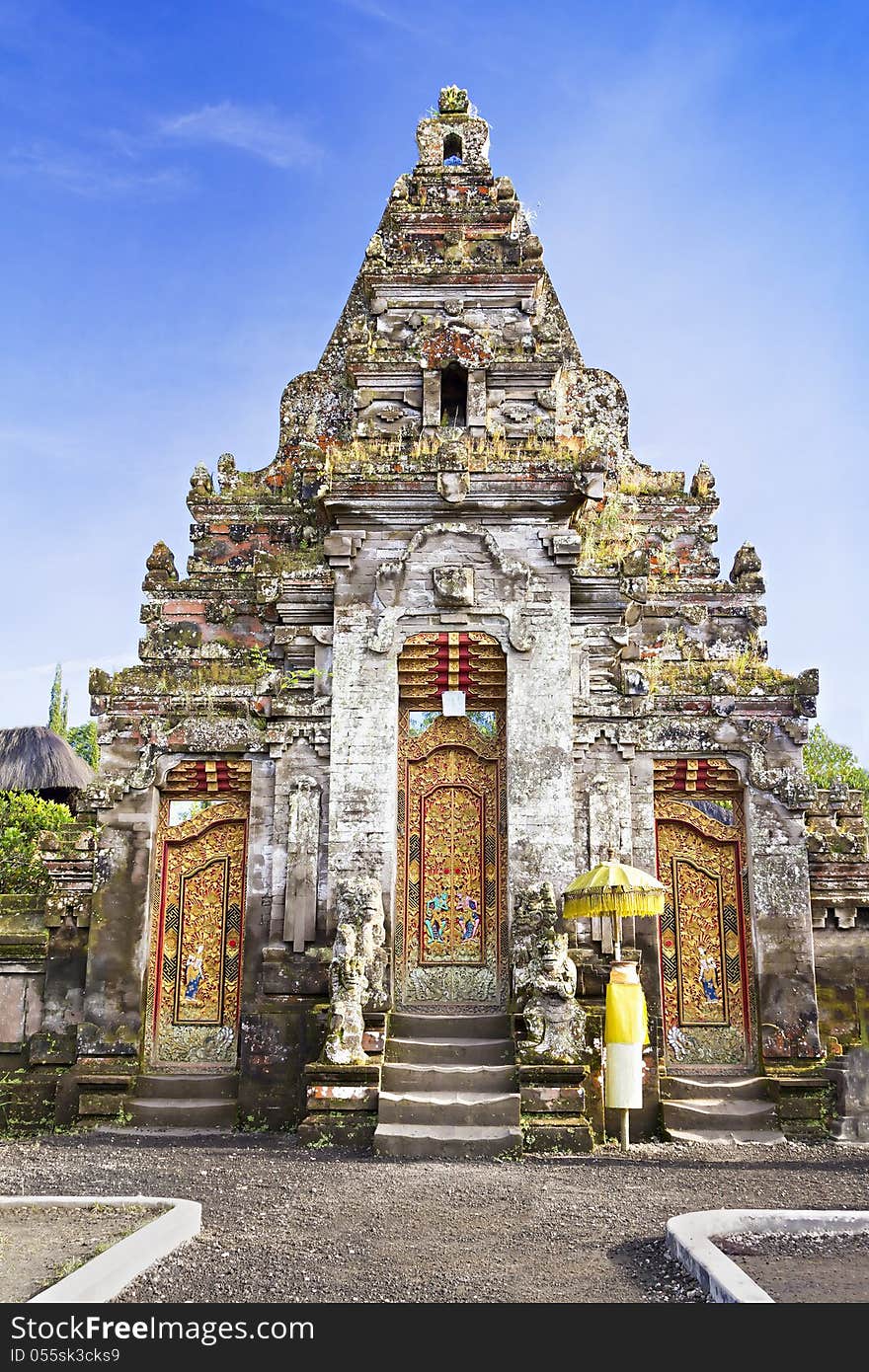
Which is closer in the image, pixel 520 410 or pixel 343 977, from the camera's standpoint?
pixel 343 977

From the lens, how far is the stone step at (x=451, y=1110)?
1141 cm

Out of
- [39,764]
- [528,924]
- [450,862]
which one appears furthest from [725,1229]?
[39,764]

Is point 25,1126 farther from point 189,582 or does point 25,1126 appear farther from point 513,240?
point 513,240

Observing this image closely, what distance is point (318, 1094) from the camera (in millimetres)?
11625

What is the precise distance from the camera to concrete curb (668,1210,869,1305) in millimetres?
5930

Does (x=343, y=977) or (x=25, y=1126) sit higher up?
(x=343, y=977)

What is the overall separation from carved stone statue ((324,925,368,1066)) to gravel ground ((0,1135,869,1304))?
0.97 metres

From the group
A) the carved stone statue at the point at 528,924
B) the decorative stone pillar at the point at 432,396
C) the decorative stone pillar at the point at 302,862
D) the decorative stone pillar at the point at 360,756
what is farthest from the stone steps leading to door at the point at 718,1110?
the decorative stone pillar at the point at 432,396

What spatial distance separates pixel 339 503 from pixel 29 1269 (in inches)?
390

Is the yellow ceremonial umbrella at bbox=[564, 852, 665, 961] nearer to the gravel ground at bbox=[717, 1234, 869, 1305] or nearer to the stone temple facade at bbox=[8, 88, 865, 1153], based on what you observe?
the stone temple facade at bbox=[8, 88, 865, 1153]

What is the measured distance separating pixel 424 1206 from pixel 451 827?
→ 612 centimetres

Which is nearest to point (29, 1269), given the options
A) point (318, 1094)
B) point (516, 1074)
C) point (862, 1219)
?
point (862, 1219)

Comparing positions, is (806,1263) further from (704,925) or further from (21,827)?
(21,827)

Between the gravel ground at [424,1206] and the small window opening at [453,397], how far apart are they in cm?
941
